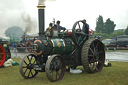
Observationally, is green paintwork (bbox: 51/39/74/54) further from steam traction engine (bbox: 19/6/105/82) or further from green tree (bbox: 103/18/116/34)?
green tree (bbox: 103/18/116/34)

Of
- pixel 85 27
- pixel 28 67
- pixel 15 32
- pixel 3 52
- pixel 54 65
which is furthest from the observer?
pixel 15 32

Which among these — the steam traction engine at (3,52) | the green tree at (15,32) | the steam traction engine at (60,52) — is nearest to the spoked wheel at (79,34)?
the steam traction engine at (60,52)

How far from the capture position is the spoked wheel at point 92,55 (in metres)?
6.99

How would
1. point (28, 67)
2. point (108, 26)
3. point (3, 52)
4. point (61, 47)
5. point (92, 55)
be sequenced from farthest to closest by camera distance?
point (108, 26)
point (3, 52)
point (92, 55)
point (61, 47)
point (28, 67)

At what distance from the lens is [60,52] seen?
6766 millimetres

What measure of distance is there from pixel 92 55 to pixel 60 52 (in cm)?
141

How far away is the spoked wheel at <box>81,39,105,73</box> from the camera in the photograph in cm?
699

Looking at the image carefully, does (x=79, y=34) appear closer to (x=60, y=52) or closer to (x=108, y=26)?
(x=60, y=52)

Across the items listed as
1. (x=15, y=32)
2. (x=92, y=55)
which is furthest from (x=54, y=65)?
(x=15, y=32)

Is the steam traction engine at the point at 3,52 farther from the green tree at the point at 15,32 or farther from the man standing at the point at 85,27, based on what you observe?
the green tree at the point at 15,32

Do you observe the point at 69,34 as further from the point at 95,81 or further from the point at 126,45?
the point at 126,45

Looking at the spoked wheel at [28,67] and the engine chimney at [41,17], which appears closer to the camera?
the engine chimney at [41,17]

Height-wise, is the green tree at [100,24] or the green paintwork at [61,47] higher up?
the green tree at [100,24]

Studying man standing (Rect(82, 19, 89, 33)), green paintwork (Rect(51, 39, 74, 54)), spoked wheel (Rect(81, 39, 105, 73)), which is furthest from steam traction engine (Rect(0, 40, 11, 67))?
spoked wheel (Rect(81, 39, 105, 73))
